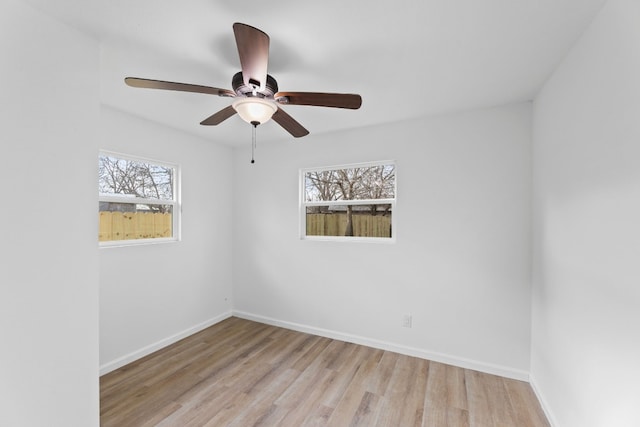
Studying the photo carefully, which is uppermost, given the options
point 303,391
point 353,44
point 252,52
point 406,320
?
point 353,44

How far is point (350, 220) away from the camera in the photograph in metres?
3.40

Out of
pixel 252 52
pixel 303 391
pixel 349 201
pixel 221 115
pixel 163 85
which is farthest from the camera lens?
pixel 349 201

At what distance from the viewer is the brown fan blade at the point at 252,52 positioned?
124 centimetres

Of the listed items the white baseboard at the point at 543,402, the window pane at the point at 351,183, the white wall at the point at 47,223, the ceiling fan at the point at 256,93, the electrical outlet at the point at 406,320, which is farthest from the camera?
the window pane at the point at 351,183

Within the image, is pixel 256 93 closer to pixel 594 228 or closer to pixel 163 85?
pixel 163 85

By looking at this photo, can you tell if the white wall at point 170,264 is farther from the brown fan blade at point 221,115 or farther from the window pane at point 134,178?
the brown fan blade at point 221,115

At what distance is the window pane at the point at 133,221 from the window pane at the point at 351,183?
171 cm

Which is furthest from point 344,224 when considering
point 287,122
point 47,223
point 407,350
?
point 47,223

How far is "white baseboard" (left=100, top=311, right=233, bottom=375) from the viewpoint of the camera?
2620 millimetres

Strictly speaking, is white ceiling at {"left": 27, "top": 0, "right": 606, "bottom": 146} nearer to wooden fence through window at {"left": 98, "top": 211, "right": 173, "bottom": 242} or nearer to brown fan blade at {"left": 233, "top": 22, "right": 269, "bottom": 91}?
brown fan blade at {"left": 233, "top": 22, "right": 269, "bottom": 91}

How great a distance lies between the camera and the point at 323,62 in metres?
1.87

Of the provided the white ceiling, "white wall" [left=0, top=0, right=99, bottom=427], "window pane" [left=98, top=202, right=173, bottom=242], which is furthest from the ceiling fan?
"window pane" [left=98, top=202, right=173, bottom=242]

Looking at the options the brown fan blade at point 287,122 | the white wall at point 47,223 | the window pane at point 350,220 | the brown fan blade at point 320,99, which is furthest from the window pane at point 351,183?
the white wall at point 47,223

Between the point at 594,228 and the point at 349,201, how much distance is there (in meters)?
2.21
